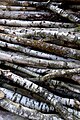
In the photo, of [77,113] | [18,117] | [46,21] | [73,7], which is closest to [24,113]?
[18,117]

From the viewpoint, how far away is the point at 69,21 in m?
2.79

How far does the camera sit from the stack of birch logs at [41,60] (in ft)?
7.57

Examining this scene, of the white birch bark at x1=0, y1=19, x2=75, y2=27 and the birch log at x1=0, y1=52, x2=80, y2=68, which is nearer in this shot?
the birch log at x1=0, y1=52, x2=80, y2=68

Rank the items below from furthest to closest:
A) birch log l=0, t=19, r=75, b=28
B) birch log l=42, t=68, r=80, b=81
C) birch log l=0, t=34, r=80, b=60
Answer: birch log l=0, t=19, r=75, b=28 < birch log l=0, t=34, r=80, b=60 < birch log l=42, t=68, r=80, b=81

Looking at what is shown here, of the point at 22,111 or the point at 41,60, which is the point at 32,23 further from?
the point at 22,111

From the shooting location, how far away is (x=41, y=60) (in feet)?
8.23

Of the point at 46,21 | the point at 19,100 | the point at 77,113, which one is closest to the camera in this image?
the point at 77,113

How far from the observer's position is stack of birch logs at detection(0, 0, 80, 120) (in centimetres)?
231

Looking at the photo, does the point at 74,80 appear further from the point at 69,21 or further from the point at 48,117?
the point at 69,21

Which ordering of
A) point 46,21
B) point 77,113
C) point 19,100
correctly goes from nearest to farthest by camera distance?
point 77,113, point 19,100, point 46,21

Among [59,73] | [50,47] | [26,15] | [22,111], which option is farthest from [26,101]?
[26,15]

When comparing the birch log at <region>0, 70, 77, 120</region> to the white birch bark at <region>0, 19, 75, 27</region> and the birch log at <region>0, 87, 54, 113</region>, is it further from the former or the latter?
the white birch bark at <region>0, 19, 75, 27</region>

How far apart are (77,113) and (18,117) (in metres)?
0.46

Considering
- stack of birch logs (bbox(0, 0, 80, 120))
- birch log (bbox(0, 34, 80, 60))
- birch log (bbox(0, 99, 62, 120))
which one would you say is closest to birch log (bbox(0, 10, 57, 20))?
stack of birch logs (bbox(0, 0, 80, 120))
